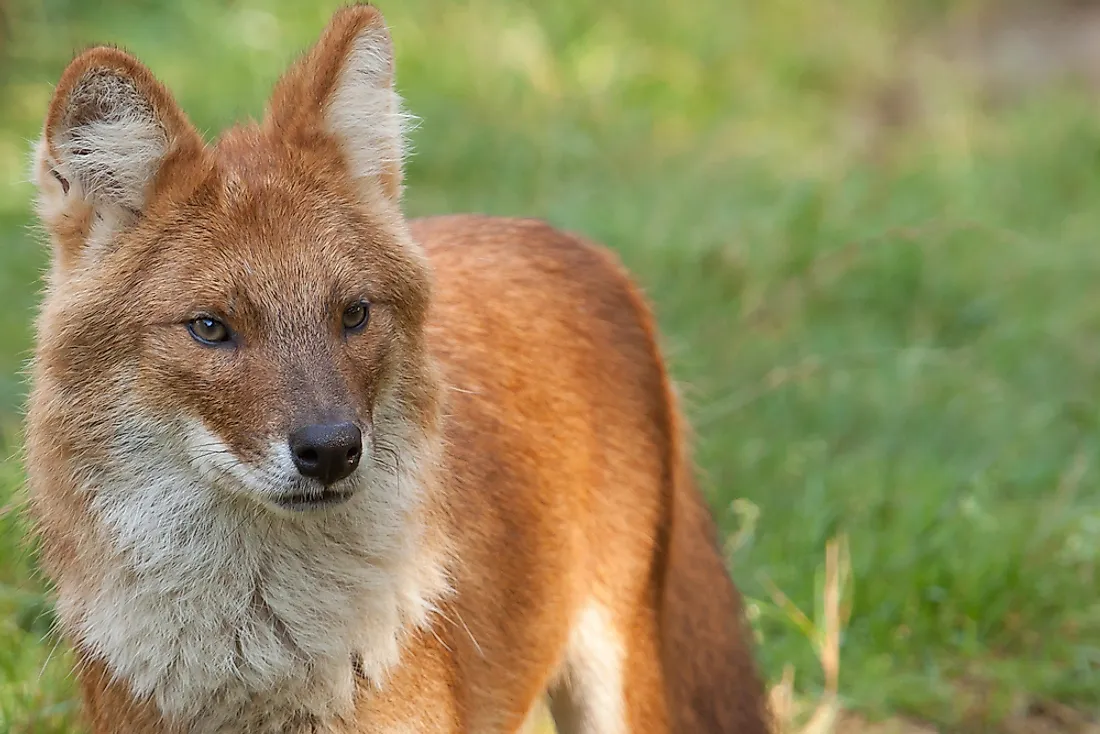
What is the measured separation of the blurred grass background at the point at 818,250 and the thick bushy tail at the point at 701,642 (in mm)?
773

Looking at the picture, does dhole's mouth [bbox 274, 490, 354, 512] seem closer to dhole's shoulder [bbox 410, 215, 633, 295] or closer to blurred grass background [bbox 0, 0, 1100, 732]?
dhole's shoulder [bbox 410, 215, 633, 295]

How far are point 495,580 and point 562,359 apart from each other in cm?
68

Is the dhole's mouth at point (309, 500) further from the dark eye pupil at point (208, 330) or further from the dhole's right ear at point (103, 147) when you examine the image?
the dhole's right ear at point (103, 147)

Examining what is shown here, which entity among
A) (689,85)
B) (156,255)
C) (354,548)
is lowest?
(689,85)

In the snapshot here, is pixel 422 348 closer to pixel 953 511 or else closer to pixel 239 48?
pixel 953 511

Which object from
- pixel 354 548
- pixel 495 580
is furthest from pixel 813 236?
pixel 354 548

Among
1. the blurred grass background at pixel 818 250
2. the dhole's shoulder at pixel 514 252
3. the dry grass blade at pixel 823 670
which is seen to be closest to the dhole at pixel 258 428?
the dhole's shoulder at pixel 514 252

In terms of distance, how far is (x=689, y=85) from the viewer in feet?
34.5

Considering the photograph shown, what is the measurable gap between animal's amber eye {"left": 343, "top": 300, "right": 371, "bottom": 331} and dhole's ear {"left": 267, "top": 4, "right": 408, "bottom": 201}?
35cm

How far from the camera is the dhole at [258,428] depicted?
3041 mm

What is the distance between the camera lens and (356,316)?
3.20m

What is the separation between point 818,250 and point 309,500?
207 inches

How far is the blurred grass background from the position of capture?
5441 mm

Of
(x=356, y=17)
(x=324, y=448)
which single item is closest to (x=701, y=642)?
(x=324, y=448)
